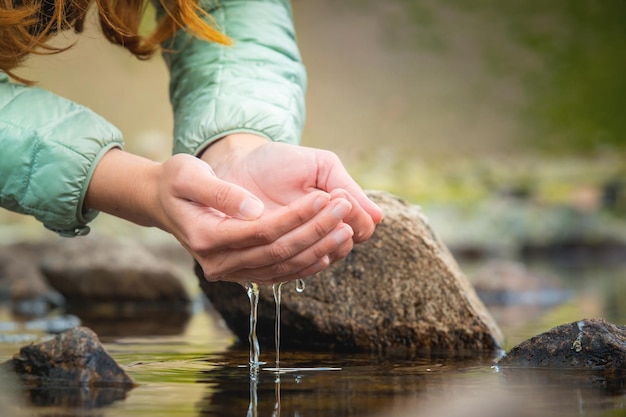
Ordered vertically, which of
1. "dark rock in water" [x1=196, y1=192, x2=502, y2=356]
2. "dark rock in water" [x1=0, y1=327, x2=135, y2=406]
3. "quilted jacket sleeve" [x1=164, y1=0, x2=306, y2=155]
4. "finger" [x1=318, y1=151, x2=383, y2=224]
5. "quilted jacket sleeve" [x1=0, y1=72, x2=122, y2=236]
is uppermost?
"quilted jacket sleeve" [x1=164, y1=0, x2=306, y2=155]

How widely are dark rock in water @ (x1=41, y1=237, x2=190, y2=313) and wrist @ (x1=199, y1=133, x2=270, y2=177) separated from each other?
9.16ft

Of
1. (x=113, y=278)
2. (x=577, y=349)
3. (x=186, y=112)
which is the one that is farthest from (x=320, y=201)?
(x=113, y=278)

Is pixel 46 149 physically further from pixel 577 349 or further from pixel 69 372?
pixel 577 349

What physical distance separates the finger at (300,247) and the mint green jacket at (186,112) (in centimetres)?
37

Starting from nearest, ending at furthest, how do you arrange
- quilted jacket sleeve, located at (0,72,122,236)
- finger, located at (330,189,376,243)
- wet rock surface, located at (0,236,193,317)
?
finger, located at (330,189,376,243) < quilted jacket sleeve, located at (0,72,122,236) < wet rock surface, located at (0,236,193,317)

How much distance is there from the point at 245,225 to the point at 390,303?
1.09m

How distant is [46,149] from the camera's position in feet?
5.48

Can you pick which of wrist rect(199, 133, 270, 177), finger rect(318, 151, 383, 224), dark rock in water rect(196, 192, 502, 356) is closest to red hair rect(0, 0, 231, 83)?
wrist rect(199, 133, 270, 177)

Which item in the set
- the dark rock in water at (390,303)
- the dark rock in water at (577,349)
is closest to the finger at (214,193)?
the dark rock in water at (577,349)

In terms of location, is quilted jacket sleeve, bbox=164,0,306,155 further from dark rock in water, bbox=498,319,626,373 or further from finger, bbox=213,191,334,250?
dark rock in water, bbox=498,319,626,373

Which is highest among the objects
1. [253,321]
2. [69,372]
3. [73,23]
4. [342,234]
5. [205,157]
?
[73,23]

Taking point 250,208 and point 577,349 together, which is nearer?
point 250,208

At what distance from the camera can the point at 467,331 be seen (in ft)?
7.91

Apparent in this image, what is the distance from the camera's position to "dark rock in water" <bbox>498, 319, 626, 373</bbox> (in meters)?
1.85
